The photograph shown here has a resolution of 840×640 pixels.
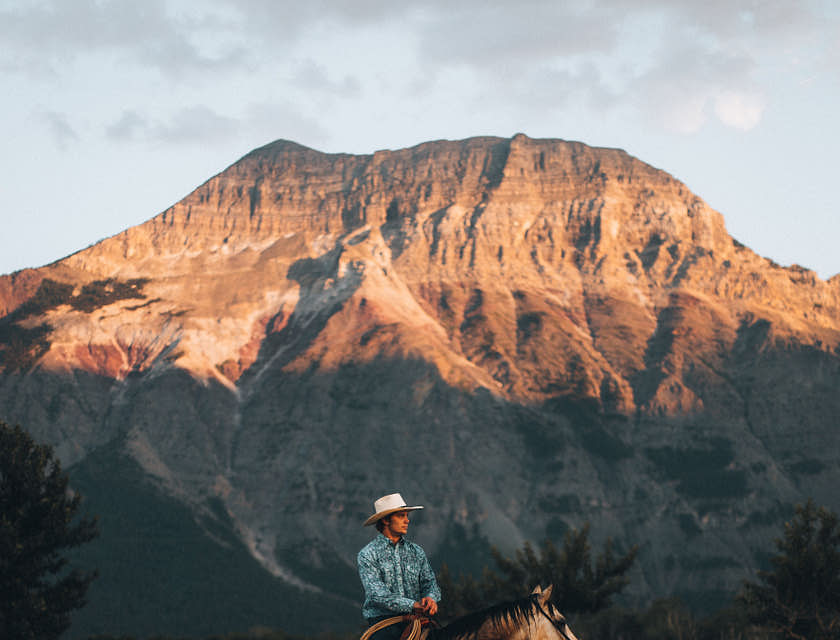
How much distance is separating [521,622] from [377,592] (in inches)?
70.3

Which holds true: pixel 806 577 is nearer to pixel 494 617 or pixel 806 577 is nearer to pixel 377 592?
pixel 377 592

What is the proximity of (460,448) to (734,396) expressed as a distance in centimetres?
5153

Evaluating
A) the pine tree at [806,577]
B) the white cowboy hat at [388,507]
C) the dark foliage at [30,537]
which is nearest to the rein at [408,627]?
the white cowboy hat at [388,507]

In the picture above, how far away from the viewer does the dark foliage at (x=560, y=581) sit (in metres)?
55.8

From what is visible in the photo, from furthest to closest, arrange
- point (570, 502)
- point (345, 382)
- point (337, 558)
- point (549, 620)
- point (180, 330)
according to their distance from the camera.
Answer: point (180, 330), point (345, 382), point (570, 502), point (337, 558), point (549, 620)

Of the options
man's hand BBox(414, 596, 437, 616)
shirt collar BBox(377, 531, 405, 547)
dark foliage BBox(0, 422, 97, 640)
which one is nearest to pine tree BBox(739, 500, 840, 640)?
dark foliage BBox(0, 422, 97, 640)

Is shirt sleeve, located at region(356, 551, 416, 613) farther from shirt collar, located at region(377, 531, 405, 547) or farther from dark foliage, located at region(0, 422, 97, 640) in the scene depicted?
dark foliage, located at region(0, 422, 97, 640)

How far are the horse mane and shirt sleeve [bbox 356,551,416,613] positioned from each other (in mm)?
644

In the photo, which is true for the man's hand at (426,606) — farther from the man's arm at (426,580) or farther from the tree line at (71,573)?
the tree line at (71,573)

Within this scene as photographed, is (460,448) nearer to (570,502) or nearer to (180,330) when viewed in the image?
(570,502)

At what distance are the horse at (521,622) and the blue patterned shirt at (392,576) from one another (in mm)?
923

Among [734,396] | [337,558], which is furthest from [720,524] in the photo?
[337,558]

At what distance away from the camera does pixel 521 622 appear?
9.41 meters

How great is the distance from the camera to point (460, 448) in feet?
527
